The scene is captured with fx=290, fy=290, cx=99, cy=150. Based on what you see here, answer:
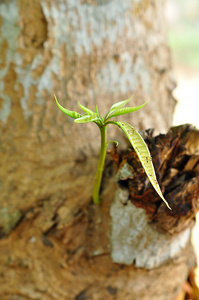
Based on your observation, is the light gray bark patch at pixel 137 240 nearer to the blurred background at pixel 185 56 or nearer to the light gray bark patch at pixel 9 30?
the light gray bark patch at pixel 9 30

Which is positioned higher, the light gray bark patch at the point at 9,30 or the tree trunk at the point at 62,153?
the light gray bark patch at the point at 9,30

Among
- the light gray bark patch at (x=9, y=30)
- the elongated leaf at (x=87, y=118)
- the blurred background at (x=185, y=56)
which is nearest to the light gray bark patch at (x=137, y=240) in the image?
the elongated leaf at (x=87, y=118)

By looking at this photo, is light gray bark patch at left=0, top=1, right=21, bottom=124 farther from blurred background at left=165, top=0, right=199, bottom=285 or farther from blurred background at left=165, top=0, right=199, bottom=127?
blurred background at left=165, top=0, right=199, bottom=127

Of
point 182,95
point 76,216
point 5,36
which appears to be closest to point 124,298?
point 76,216

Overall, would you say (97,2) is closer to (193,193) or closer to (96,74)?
(96,74)

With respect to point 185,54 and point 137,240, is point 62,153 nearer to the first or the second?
point 137,240

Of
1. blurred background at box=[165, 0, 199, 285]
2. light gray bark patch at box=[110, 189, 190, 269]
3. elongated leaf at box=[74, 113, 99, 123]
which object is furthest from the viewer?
blurred background at box=[165, 0, 199, 285]

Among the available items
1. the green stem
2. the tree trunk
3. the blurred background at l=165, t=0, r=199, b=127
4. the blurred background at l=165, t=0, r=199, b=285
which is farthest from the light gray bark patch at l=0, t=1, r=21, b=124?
the blurred background at l=165, t=0, r=199, b=127
